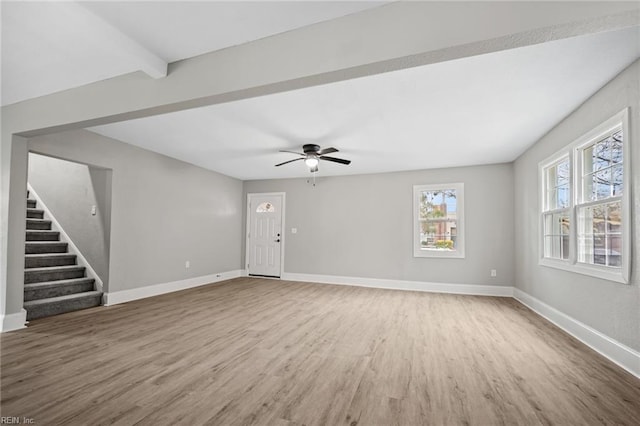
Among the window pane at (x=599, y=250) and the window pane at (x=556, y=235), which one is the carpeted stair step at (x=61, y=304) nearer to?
the window pane at (x=599, y=250)

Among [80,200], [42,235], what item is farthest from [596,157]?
[42,235]

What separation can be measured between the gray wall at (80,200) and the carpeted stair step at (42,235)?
196 mm

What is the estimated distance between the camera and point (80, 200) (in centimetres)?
498

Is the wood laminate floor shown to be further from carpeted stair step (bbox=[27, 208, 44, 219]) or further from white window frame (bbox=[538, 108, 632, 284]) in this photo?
carpeted stair step (bbox=[27, 208, 44, 219])

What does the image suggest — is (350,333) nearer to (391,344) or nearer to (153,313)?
(391,344)

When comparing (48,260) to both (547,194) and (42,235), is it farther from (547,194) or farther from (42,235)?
Result: (547,194)

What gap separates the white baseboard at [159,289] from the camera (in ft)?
15.2

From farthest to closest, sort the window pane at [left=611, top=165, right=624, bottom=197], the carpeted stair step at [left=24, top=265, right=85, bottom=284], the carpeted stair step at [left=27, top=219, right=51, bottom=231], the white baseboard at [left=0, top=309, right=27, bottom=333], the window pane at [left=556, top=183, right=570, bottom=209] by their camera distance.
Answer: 1. the carpeted stair step at [left=27, top=219, right=51, bottom=231]
2. the carpeted stair step at [left=24, top=265, right=85, bottom=284]
3. the window pane at [left=556, top=183, right=570, bottom=209]
4. the white baseboard at [left=0, top=309, right=27, bottom=333]
5. the window pane at [left=611, top=165, right=624, bottom=197]

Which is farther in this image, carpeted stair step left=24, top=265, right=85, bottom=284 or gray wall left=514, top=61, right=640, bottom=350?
carpeted stair step left=24, top=265, right=85, bottom=284

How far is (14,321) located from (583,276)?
6.38 m

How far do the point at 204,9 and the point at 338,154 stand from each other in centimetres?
355

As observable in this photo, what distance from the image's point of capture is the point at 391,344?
10.3 ft

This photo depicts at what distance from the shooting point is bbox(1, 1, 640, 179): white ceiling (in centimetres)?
199

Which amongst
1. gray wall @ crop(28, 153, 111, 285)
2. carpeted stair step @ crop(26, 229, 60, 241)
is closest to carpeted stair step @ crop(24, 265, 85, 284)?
gray wall @ crop(28, 153, 111, 285)
